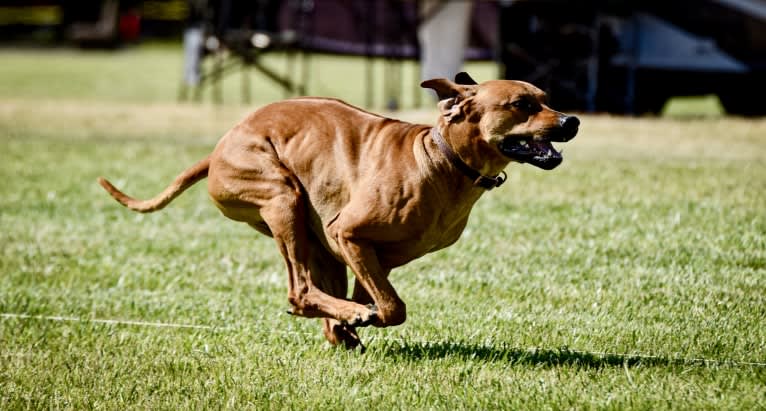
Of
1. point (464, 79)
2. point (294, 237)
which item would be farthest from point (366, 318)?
point (464, 79)

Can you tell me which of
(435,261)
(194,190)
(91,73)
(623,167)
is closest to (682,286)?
(435,261)

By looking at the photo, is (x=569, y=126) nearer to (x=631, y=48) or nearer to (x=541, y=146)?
(x=541, y=146)

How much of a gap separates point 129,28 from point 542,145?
53551 millimetres

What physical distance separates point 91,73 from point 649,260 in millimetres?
29716

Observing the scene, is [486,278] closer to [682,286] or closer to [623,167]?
[682,286]

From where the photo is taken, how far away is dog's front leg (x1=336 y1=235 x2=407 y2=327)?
510cm

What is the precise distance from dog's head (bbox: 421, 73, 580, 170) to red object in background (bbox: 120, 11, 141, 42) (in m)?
53.0

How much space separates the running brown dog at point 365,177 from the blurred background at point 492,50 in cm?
858

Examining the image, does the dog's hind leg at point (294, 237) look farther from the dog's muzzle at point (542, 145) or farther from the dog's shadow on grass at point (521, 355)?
the dog's muzzle at point (542, 145)

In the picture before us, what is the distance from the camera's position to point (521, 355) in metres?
5.31

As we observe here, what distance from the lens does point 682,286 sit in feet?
21.9

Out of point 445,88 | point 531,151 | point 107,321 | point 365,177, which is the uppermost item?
point 445,88

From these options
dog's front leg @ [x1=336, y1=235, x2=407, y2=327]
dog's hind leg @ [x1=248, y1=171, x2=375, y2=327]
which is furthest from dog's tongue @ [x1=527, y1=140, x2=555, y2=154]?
dog's hind leg @ [x1=248, y1=171, x2=375, y2=327]

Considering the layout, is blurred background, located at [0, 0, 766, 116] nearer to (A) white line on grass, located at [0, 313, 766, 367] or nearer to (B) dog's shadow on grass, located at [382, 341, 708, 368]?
(A) white line on grass, located at [0, 313, 766, 367]
